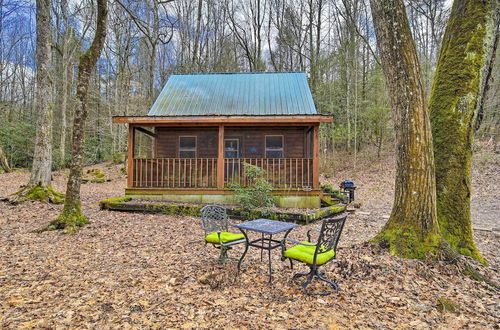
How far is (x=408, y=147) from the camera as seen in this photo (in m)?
4.54

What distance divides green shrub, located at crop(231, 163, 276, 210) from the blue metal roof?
2.99 meters

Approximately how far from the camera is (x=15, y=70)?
22000 mm

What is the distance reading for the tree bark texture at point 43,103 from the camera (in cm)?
899

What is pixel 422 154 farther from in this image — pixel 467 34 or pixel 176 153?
pixel 176 153

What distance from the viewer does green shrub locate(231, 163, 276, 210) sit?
28.0 ft

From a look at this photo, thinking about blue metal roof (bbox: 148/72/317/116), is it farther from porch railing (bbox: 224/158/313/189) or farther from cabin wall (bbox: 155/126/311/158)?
porch railing (bbox: 224/158/313/189)

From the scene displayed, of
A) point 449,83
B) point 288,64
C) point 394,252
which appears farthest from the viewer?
point 288,64

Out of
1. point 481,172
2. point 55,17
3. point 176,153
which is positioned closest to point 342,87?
point 481,172

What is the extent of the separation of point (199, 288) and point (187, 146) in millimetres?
9431

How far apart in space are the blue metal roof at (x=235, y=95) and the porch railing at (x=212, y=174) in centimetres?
202

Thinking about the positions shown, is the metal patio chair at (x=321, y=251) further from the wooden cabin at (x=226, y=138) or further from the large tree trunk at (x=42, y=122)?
the large tree trunk at (x=42, y=122)

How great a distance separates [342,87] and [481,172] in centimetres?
994

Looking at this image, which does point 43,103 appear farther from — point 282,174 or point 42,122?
point 282,174

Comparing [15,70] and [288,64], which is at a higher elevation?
[288,64]
